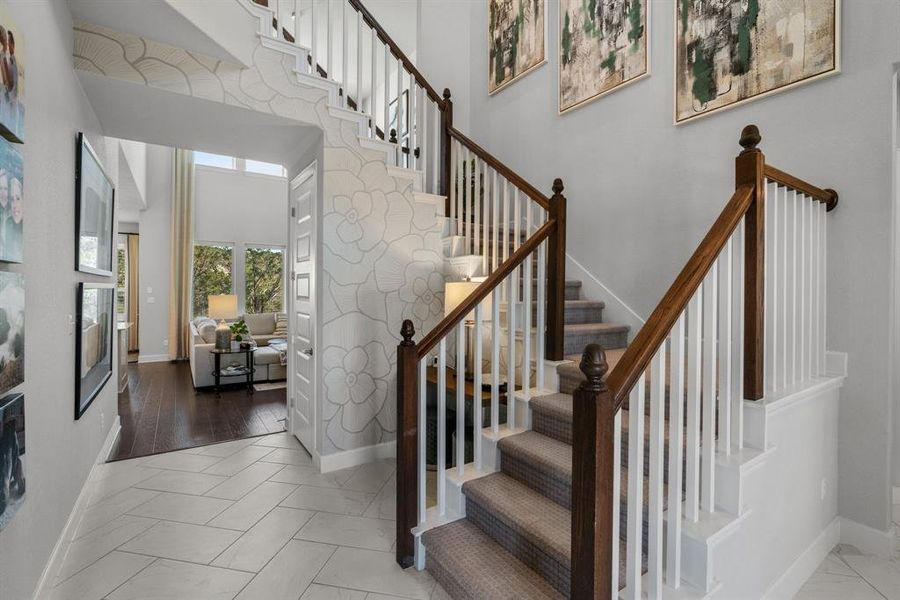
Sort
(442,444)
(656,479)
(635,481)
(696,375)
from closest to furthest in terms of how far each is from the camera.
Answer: (635,481)
(656,479)
(696,375)
(442,444)

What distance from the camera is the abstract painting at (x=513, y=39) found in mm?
4148

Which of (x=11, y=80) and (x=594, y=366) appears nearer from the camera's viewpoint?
(x=594, y=366)

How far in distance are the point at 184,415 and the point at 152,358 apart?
4131 mm

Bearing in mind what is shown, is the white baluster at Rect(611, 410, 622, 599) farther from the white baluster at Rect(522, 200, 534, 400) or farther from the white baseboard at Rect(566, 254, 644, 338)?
the white baseboard at Rect(566, 254, 644, 338)

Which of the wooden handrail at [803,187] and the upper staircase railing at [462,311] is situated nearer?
the wooden handrail at [803,187]

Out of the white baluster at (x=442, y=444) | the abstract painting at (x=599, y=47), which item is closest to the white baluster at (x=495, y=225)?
the abstract painting at (x=599, y=47)

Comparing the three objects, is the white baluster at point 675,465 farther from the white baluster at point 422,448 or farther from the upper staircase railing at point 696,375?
the white baluster at point 422,448

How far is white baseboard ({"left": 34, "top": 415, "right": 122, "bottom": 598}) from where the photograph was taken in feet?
6.24

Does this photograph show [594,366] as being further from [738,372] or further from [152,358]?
[152,358]

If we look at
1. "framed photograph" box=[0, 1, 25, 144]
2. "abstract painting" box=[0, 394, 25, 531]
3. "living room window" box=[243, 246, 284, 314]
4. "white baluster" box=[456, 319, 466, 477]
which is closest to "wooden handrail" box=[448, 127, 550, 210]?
"white baluster" box=[456, 319, 466, 477]

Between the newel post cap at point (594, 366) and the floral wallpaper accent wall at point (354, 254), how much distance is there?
2.39 m

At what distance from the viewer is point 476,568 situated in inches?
73.7

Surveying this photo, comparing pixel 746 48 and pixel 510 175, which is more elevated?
pixel 746 48

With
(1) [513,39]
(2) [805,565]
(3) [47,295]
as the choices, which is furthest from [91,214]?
(2) [805,565]
